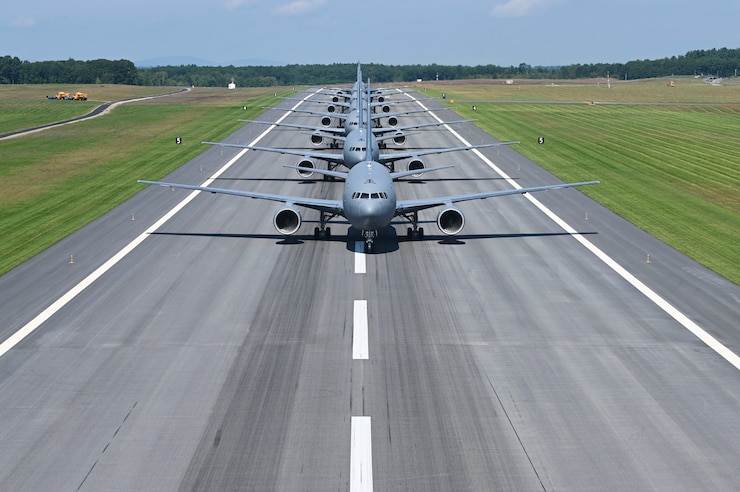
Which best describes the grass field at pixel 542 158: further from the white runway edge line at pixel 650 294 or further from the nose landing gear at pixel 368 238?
the nose landing gear at pixel 368 238

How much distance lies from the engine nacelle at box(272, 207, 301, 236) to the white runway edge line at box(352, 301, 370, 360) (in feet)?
32.2

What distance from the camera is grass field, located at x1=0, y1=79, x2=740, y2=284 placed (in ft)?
151

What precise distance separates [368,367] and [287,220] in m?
16.8

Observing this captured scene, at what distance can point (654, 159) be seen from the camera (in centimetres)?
7456

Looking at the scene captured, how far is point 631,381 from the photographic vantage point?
77.8 ft

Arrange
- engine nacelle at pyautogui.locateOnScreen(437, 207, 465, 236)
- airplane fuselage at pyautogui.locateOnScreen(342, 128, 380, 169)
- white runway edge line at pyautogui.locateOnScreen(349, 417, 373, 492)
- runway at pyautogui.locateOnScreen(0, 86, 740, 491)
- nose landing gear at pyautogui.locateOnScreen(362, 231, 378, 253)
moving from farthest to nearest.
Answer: airplane fuselage at pyautogui.locateOnScreen(342, 128, 380, 169) < engine nacelle at pyautogui.locateOnScreen(437, 207, 465, 236) < nose landing gear at pyautogui.locateOnScreen(362, 231, 378, 253) < runway at pyautogui.locateOnScreen(0, 86, 740, 491) < white runway edge line at pyautogui.locateOnScreen(349, 417, 373, 492)

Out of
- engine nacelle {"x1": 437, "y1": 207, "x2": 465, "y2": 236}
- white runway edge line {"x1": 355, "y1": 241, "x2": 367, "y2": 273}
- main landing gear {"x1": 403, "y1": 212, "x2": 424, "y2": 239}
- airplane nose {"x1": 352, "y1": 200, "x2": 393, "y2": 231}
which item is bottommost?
white runway edge line {"x1": 355, "y1": 241, "x2": 367, "y2": 273}

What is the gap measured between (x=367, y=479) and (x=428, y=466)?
4.95ft

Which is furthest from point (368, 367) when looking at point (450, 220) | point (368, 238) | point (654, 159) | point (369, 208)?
point (654, 159)

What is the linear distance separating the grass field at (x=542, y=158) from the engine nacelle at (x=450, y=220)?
441 inches

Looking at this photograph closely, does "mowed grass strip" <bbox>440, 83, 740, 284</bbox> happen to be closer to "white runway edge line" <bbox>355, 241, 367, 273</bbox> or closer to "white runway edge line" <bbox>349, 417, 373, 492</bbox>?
"white runway edge line" <bbox>355, 241, 367, 273</bbox>

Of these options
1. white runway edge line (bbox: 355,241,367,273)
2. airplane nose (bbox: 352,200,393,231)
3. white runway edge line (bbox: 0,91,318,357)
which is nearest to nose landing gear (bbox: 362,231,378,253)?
white runway edge line (bbox: 355,241,367,273)

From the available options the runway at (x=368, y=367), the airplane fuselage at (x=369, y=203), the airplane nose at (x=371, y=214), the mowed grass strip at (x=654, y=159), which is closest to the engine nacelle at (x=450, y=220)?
the runway at (x=368, y=367)

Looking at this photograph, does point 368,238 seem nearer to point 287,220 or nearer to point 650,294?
point 287,220
